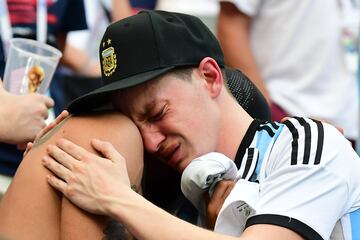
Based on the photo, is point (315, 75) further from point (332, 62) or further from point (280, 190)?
point (280, 190)

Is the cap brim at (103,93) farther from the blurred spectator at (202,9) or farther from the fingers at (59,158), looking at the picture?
the blurred spectator at (202,9)

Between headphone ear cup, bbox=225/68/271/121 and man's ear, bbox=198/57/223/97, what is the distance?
0.33 ft

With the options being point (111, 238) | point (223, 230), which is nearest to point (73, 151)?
point (111, 238)

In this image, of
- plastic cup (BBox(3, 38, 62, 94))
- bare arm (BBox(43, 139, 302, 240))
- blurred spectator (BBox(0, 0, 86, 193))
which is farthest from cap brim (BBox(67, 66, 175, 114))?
blurred spectator (BBox(0, 0, 86, 193))

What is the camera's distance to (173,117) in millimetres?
1932

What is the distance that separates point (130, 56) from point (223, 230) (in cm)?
44

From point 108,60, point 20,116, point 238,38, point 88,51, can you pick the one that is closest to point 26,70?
point 20,116

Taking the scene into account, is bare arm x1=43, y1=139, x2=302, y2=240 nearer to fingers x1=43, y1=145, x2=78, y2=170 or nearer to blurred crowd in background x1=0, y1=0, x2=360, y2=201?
fingers x1=43, y1=145, x2=78, y2=170

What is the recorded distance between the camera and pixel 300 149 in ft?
5.90

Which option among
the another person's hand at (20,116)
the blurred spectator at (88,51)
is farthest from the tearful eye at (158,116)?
the blurred spectator at (88,51)

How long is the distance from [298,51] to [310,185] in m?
1.64

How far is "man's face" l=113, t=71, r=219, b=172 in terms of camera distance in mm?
1917

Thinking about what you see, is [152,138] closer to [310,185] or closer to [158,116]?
[158,116]

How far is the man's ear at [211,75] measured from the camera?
2006 millimetres
